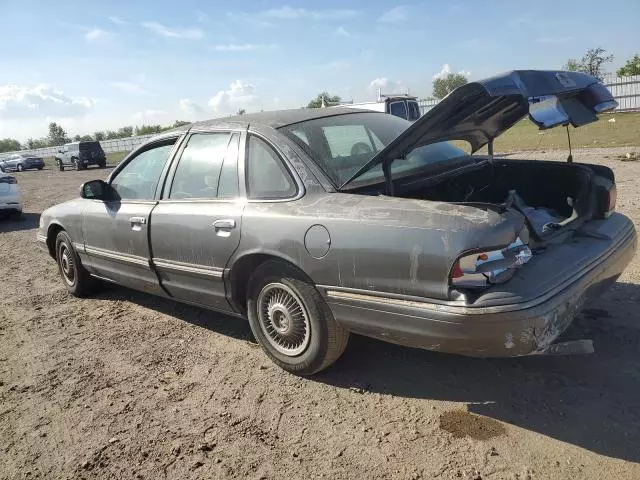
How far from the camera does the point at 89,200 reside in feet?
16.2

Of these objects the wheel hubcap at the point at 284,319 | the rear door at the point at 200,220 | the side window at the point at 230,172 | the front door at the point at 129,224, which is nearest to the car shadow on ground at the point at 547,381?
the wheel hubcap at the point at 284,319

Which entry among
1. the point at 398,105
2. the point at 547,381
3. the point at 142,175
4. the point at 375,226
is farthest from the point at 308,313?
the point at 398,105

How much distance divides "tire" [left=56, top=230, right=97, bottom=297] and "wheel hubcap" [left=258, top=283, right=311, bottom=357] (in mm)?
2691

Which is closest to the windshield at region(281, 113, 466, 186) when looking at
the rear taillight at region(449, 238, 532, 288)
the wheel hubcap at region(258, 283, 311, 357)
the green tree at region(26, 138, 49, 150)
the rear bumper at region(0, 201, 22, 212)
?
the wheel hubcap at region(258, 283, 311, 357)

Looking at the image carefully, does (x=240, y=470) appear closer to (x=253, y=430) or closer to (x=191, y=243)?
(x=253, y=430)

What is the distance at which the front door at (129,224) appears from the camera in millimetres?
4207

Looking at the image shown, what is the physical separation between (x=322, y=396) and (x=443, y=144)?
2114 millimetres

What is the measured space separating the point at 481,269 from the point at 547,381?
1030mm

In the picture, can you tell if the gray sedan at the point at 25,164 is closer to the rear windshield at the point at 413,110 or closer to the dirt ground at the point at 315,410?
the rear windshield at the point at 413,110

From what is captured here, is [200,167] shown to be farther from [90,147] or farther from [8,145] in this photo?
[8,145]

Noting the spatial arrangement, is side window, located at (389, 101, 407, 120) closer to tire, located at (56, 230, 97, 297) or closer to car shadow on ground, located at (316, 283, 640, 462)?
tire, located at (56, 230, 97, 297)

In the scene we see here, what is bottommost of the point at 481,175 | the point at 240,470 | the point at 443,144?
the point at 240,470

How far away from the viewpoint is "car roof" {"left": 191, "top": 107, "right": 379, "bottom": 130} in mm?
3661

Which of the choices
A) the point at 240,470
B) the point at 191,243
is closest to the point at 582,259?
the point at 240,470
